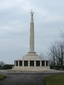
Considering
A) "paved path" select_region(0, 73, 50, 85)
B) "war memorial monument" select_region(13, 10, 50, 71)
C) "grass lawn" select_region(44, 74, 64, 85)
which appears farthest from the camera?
"war memorial monument" select_region(13, 10, 50, 71)

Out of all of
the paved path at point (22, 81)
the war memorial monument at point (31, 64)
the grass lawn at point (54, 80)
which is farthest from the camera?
the war memorial monument at point (31, 64)

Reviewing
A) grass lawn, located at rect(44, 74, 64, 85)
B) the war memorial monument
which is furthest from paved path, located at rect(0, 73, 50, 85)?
the war memorial monument

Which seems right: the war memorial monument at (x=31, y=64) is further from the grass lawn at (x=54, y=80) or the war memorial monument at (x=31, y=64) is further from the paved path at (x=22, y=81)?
the grass lawn at (x=54, y=80)

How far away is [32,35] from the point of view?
3866 cm

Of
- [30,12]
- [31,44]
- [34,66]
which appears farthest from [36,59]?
[30,12]

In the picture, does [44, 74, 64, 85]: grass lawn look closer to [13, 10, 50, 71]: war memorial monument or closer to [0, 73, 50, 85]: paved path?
[0, 73, 50, 85]: paved path

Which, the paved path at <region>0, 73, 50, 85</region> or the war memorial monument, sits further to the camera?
the war memorial monument

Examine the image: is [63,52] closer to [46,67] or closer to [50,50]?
[50,50]

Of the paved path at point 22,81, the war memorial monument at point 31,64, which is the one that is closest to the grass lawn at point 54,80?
the paved path at point 22,81

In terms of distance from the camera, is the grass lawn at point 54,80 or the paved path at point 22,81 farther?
the paved path at point 22,81

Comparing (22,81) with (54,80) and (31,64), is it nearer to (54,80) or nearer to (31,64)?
(54,80)

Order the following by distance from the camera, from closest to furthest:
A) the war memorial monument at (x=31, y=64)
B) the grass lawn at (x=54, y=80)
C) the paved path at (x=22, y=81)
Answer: the grass lawn at (x=54, y=80) < the paved path at (x=22, y=81) < the war memorial monument at (x=31, y=64)

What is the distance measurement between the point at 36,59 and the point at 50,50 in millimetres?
21160

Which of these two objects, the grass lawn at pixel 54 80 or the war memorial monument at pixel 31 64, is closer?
the grass lawn at pixel 54 80
